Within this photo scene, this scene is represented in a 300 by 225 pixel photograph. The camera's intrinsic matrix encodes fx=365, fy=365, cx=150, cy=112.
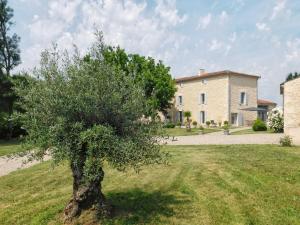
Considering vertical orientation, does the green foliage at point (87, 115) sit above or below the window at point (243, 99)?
below

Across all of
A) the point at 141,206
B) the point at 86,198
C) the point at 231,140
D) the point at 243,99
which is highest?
the point at 243,99

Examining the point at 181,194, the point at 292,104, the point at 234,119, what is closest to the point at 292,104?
the point at 292,104

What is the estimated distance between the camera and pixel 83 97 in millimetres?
6797

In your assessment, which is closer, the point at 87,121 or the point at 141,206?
the point at 87,121

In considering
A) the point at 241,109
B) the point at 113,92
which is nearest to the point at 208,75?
the point at 241,109

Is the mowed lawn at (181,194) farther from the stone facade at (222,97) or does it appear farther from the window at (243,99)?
the window at (243,99)

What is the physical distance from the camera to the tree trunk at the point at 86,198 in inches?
284

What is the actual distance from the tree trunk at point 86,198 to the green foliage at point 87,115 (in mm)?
356

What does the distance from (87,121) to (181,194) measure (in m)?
3.53

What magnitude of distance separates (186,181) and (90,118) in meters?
4.62

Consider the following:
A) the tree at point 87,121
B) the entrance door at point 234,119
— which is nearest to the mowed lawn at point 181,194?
the tree at point 87,121

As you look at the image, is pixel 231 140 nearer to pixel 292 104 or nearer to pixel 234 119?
pixel 292 104

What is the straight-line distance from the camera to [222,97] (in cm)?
4888

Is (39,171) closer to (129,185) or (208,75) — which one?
(129,185)
